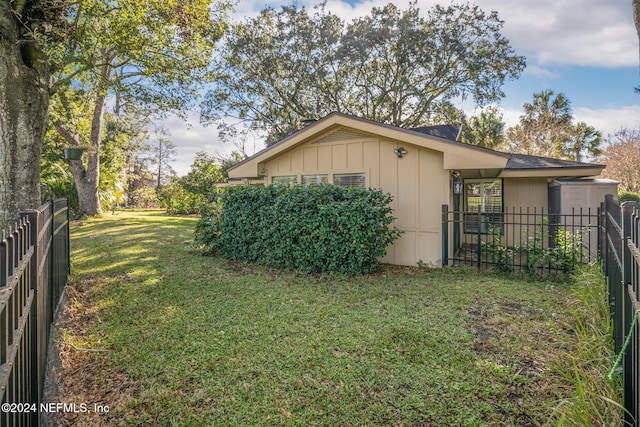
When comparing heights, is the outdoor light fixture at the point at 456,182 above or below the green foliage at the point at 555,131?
below

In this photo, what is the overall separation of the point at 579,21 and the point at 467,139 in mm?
12207

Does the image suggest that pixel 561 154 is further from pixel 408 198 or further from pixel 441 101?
pixel 408 198

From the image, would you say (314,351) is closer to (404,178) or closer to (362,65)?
(404,178)

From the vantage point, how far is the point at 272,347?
3.48 meters

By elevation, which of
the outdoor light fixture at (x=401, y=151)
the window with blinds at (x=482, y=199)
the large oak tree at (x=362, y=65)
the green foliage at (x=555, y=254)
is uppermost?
the large oak tree at (x=362, y=65)

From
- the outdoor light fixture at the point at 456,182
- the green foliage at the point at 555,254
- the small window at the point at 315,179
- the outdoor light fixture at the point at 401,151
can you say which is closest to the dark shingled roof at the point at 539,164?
the outdoor light fixture at the point at 456,182

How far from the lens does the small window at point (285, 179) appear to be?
342 inches

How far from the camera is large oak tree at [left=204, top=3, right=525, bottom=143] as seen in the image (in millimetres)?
16938

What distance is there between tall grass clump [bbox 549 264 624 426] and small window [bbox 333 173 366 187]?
462 centimetres

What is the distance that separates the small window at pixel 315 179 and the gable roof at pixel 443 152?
0.91m

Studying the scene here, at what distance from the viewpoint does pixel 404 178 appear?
7.29 meters

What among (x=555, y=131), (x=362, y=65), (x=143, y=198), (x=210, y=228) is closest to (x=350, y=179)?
(x=210, y=228)

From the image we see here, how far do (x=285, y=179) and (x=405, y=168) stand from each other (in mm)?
3309

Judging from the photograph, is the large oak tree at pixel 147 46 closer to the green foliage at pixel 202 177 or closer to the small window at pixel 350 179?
the small window at pixel 350 179
